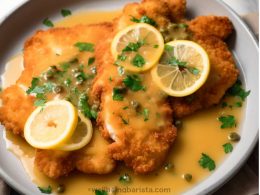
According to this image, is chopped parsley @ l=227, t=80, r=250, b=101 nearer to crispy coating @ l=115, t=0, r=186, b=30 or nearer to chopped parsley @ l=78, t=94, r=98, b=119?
crispy coating @ l=115, t=0, r=186, b=30

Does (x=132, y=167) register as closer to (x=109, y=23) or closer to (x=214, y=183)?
(x=214, y=183)

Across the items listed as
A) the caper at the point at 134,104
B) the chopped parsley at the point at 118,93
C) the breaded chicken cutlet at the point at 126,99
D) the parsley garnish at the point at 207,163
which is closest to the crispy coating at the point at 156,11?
the breaded chicken cutlet at the point at 126,99

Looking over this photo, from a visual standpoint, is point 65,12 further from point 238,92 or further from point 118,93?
point 238,92

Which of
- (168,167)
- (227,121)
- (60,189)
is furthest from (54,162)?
(227,121)

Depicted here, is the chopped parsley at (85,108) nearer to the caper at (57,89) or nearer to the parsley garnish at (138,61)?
the caper at (57,89)

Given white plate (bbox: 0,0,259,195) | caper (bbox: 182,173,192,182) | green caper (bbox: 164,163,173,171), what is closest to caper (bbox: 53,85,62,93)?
white plate (bbox: 0,0,259,195)

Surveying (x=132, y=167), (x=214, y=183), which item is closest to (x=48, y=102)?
(x=132, y=167)
